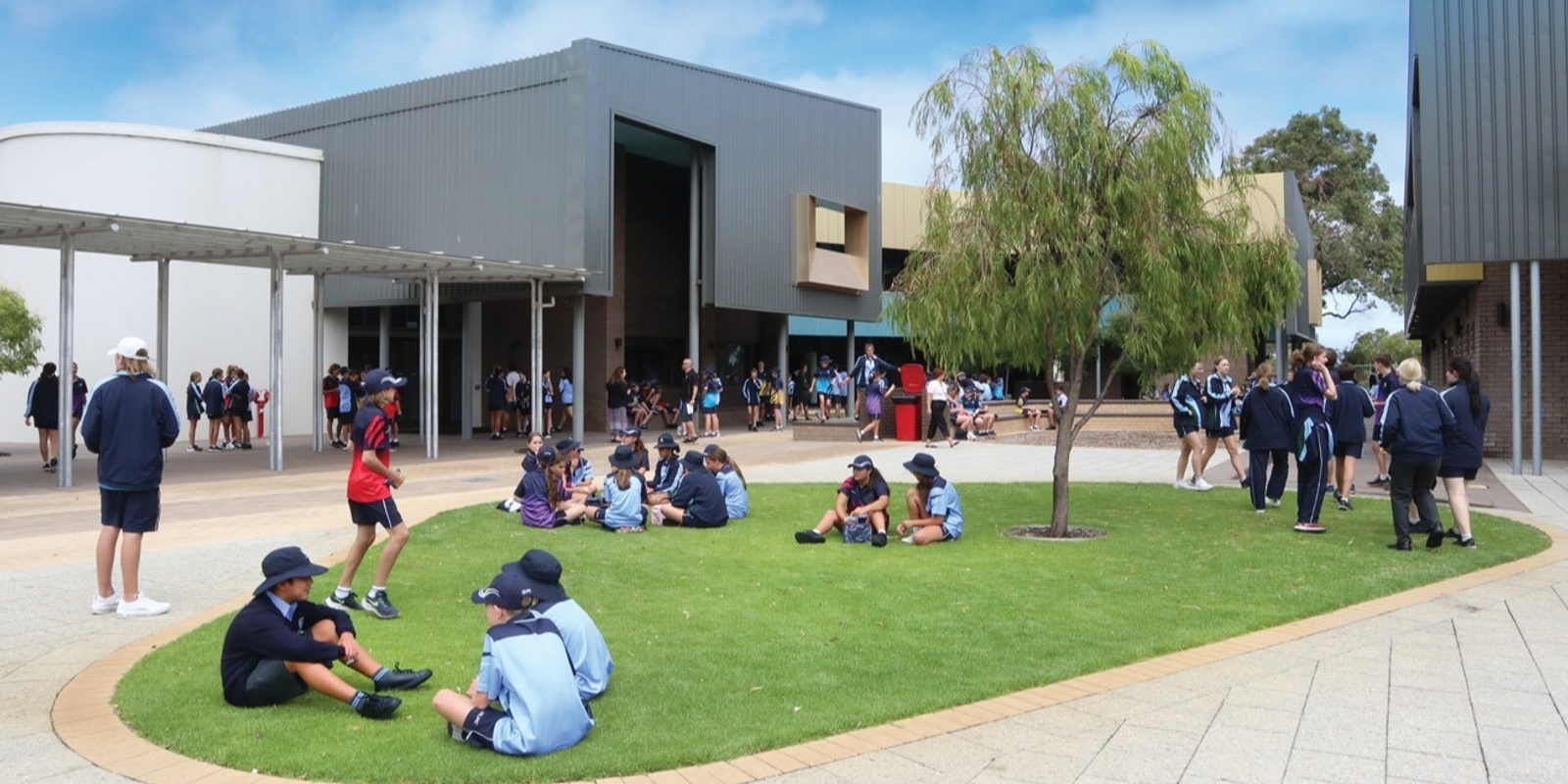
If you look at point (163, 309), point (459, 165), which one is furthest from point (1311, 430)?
point (459, 165)

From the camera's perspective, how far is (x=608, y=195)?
22734mm

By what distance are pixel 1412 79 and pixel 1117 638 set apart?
20.5 meters

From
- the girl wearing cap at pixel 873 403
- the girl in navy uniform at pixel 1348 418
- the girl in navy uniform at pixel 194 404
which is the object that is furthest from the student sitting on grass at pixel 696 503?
the girl in navy uniform at pixel 194 404

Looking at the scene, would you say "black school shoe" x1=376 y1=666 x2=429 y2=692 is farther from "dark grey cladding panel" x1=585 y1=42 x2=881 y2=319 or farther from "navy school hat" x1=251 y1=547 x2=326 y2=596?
"dark grey cladding panel" x1=585 y1=42 x2=881 y2=319

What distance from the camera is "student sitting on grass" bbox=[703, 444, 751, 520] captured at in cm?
1186

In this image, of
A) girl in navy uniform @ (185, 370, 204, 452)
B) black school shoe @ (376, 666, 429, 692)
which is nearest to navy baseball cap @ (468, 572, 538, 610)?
black school shoe @ (376, 666, 429, 692)

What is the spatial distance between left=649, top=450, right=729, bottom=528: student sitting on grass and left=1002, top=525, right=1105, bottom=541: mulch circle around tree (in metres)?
2.84

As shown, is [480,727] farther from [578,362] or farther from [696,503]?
[578,362]

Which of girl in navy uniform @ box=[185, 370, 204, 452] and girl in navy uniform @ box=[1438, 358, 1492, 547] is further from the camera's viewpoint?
girl in navy uniform @ box=[185, 370, 204, 452]

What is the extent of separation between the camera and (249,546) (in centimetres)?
1009

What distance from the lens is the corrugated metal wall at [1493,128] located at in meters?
16.7

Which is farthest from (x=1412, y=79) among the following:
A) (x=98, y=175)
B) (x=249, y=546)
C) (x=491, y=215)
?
(x=98, y=175)

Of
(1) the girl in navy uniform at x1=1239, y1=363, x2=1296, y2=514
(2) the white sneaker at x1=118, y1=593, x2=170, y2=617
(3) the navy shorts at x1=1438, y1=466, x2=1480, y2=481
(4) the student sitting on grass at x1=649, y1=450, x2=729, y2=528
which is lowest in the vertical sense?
(2) the white sneaker at x1=118, y1=593, x2=170, y2=617

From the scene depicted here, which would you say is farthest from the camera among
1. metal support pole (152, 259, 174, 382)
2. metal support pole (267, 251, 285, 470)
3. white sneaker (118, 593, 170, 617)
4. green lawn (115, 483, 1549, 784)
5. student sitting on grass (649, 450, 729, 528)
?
metal support pole (152, 259, 174, 382)
